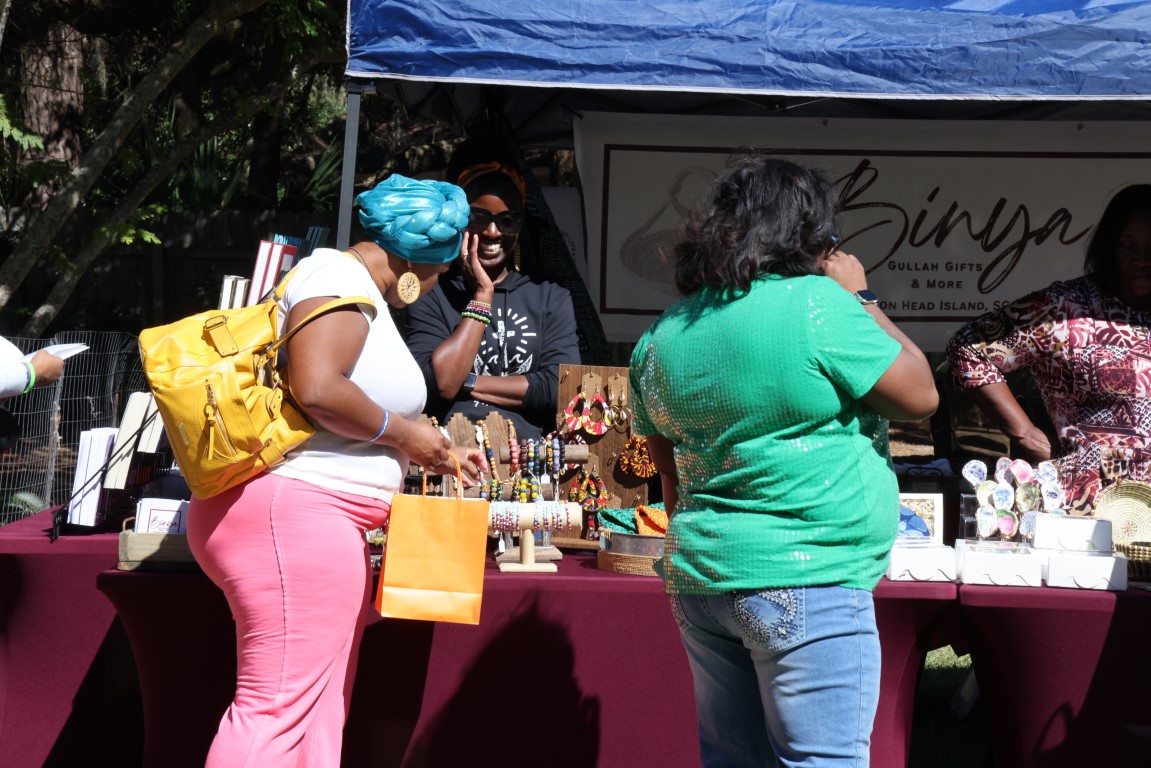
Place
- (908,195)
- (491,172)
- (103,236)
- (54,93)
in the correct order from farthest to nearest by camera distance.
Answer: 1. (54,93)
2. (103,236)
3. (908,195)
4. (491,172)

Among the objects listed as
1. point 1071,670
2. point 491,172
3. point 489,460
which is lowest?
point 1071,670

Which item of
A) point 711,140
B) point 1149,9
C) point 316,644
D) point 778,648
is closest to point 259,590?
point 316,644

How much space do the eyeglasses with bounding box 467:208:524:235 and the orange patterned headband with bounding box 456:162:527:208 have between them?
5.1 inches

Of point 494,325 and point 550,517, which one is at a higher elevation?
point 494,325

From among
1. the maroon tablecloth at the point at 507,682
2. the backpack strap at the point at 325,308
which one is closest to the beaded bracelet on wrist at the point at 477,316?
the maroon tablecloth at the point at 507,682

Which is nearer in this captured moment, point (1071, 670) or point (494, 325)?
point (1071, 670)

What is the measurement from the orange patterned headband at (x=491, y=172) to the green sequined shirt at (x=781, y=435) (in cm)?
198

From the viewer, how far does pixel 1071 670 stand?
277 centimetres

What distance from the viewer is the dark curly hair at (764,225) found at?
6.12ft

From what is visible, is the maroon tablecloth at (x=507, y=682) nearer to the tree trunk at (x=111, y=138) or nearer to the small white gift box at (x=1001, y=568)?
the small white gift box at (x=1001, y=568)

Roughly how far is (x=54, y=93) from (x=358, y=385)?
703cm

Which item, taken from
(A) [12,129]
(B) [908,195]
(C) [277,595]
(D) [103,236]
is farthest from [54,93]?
(C) [277,595]

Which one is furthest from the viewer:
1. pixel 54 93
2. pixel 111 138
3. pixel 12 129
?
pixel 54 93

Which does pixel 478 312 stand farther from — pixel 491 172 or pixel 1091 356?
pixel 1091 356
